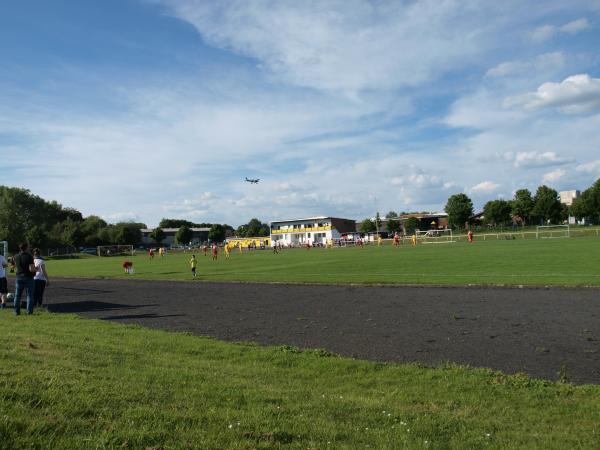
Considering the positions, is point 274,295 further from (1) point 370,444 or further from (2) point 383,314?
(1) point 370,444

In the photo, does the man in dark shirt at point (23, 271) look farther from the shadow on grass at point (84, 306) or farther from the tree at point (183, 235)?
the tree at point (183, 235)

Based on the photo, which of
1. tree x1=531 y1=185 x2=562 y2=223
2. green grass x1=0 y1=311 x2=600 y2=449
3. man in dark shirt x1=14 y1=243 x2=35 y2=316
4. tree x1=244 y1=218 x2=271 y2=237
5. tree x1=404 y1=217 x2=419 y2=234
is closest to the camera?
green grass x1=0 y1=311 x2=600 y2=449

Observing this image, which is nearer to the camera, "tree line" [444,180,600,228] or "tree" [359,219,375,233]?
"tree line" [444,180,600,228]

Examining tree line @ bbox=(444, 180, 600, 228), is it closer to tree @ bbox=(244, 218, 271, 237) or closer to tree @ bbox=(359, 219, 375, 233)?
tree @ bbox=(359, 219, 375, 233)

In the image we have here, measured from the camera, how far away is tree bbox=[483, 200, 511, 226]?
125375 mm

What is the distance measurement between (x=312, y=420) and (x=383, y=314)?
867 centimetres

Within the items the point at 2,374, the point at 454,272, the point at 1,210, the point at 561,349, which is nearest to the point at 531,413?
the point at 561,349

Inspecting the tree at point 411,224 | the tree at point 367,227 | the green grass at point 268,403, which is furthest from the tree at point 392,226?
the green grass at point 268,403

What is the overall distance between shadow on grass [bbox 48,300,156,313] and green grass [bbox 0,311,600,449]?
841 cm

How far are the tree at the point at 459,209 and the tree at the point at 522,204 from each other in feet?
33.8

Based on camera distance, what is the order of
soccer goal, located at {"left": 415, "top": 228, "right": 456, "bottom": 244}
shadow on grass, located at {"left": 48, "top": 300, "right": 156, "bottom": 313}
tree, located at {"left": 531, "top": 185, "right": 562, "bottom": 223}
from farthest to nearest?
tree, located at {"left": 531, "top": 185, "right": 562, "bottom": 223}
soccer goal, located at {"left": 415, "top": 228, "right": 456, "bottom": 244}
shadow on grass, located at {"left": 48, "top": 300, "right": 156, "bottom": 313}

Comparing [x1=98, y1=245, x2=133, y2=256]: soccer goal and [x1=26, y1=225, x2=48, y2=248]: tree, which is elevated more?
[x1=26, y1=225, x2=48, y2=248]: tree

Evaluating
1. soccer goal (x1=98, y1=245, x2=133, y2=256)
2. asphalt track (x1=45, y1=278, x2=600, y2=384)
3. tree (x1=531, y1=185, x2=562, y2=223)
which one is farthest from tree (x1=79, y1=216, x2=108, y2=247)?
asphalt track (x1=45, y1=278, x2=600, y2=384)

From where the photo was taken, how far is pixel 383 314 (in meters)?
13.5
